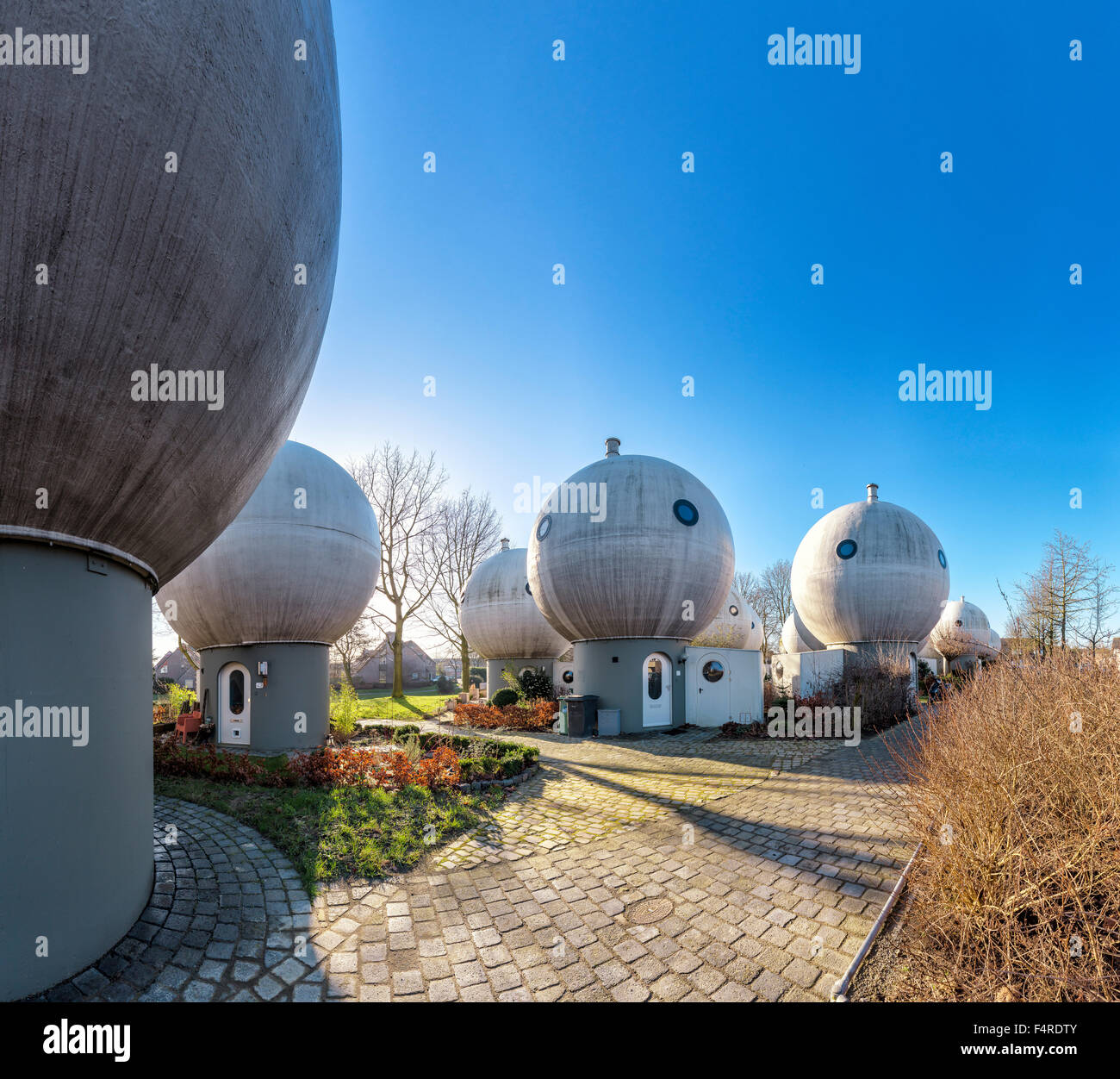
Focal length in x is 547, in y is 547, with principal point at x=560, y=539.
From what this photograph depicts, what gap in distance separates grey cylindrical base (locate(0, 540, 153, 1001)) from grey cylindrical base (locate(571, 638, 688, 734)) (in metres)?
13.3

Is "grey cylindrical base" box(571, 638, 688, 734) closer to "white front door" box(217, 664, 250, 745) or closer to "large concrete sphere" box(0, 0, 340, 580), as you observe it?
"white front door" box(217, 664, 250, 745)

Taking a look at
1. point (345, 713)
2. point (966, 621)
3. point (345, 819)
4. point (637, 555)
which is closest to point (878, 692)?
point (637, 555)

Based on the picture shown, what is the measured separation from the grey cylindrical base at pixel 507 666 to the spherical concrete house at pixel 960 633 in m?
23.6

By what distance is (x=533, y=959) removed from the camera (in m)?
3.98

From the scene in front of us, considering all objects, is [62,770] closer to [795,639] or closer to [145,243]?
[145,243]

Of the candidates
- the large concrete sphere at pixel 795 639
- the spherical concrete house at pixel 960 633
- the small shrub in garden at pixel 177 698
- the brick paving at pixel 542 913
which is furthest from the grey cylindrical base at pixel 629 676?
the spherical concrete house at pixel 960 633

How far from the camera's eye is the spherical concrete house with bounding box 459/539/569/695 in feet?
84.3

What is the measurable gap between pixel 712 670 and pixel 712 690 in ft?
2.03

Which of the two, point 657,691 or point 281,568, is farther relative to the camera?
point 657,691

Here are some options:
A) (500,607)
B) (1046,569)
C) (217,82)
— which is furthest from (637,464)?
(217,82)

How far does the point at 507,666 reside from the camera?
2627 cm

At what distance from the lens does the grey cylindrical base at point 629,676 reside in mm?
16341

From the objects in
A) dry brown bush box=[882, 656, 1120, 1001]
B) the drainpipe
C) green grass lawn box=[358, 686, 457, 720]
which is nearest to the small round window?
green grass lawn box=[358, 686, 457, 720]
